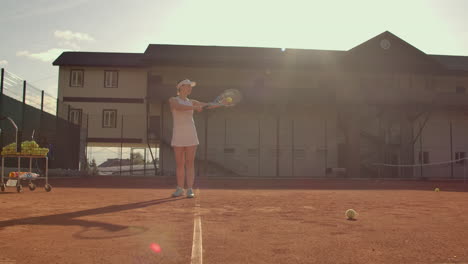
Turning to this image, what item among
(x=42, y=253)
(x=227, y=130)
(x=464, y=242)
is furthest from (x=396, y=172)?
(x=42, y=253)

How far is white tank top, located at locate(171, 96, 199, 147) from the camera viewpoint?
735cm

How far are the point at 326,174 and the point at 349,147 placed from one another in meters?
2.87

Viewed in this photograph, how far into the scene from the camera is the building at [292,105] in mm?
27125

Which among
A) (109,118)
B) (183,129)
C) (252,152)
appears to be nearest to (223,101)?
(183,129)

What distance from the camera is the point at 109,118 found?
3011 cm

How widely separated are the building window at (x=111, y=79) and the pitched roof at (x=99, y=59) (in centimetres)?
67

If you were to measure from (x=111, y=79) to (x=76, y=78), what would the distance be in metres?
2.69

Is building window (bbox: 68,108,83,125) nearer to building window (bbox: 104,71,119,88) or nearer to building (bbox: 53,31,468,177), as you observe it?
building (bbox: 53,31,468,177)

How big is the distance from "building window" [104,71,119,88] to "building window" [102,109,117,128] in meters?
1.97

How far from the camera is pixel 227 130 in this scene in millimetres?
27734

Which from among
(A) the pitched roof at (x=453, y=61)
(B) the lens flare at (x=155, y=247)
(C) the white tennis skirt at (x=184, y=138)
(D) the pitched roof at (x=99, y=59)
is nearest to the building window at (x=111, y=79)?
(D) the pitched roof at (x=99, y=59)

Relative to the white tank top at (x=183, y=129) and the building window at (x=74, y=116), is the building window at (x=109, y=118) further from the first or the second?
the white tank top at (x=183, y=129)

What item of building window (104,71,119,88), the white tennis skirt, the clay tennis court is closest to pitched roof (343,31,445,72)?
building window (104,71,119,88)

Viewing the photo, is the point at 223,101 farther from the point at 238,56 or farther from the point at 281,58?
the point at 238,56
